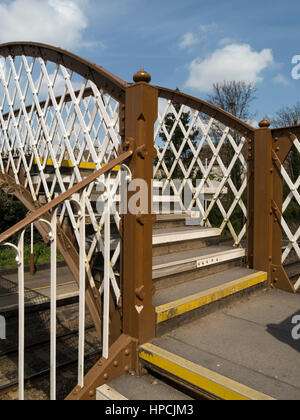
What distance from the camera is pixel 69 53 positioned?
81.6 inches

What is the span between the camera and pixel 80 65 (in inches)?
80.2

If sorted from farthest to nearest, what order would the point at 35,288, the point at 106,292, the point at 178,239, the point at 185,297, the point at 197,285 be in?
the point at 35,288 < the point at 178,239 < the point at 197,285 < the point at 185,297 < the point at 106,292

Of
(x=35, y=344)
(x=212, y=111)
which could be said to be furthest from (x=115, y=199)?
(x=35, y=344)

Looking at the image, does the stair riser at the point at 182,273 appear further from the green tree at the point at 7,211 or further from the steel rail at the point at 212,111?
the green tree at the point at 7,211

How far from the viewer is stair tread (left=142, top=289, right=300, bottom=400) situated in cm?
140

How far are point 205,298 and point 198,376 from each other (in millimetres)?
669

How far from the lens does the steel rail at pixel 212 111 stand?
111 inches

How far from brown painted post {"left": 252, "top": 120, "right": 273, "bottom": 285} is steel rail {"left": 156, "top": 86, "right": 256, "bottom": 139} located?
12 cm

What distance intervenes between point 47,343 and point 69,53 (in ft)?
12.4

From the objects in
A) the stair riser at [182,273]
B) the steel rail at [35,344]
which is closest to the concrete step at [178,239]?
the stair riser at [182,273]

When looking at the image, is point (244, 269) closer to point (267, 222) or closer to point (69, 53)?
point (267, 222)

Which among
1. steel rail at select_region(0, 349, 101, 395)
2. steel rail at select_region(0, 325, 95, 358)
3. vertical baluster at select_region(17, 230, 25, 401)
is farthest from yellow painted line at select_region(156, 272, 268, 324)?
steel rail at select_region(0, 325, 95, 358)

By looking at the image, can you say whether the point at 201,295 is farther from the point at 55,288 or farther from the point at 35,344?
the point at 35,344

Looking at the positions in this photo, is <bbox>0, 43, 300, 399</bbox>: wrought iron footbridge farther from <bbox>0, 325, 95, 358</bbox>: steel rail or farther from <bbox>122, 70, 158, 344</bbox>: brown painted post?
<bbox>0, 325, 95, 358</bbox>: steel rail
